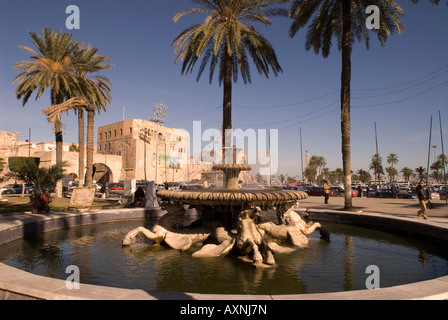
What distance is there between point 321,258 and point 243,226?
182 cm

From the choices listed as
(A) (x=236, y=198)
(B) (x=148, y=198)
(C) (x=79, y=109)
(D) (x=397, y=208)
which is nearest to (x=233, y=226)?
(A) (x=236, y=198)

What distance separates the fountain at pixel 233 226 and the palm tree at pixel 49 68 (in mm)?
17243

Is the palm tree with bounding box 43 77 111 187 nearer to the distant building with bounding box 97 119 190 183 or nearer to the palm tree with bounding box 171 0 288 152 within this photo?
the palm tree with bounding box 171 0 288 152

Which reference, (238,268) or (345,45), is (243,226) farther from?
(345,45)

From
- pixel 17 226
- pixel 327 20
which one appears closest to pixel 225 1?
pixel 327 20

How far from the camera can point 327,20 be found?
1513cm

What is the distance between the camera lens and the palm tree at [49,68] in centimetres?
2095

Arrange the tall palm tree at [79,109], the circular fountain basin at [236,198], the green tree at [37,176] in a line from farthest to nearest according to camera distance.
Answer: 1. the tall palm tree at [79,109]
2. the green tree at [37,176]
3. the circular fountain basin at [236,198]

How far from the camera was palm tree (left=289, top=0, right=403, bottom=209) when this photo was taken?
14219mm

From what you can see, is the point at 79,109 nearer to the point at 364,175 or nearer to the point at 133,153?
the point at 133,153

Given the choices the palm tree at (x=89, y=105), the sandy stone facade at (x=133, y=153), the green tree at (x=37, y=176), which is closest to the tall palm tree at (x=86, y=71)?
the palm tree at (x=89, y=105)

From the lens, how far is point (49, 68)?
71.2 ft

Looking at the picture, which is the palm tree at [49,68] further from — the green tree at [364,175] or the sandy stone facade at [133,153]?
the green tree at [364,175]

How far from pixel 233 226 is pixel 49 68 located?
69.3ft
